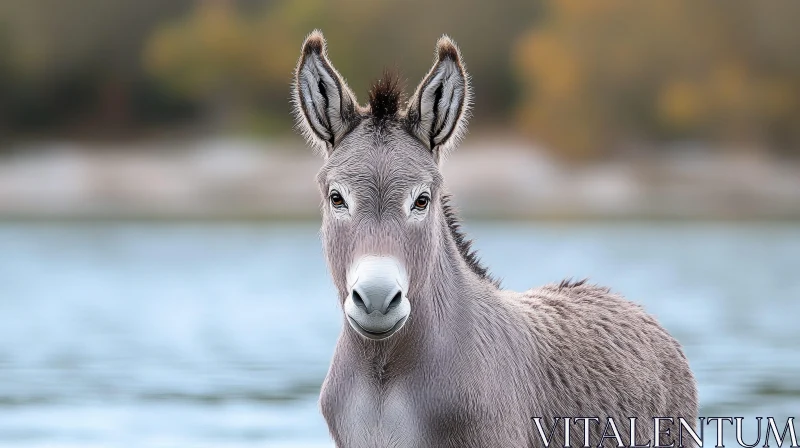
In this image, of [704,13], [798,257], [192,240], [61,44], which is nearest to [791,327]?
[798,257]

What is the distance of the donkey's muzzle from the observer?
219 inches

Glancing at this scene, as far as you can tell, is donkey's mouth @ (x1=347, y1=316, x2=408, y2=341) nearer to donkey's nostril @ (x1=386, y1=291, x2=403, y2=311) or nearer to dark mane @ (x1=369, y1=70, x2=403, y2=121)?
donkey's nostril @ (x1=386, y1=291, x2=403, y2=311)

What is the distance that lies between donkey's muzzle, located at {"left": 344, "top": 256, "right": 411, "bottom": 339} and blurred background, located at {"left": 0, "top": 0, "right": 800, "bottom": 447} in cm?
1788

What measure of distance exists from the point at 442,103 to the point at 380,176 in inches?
19.9

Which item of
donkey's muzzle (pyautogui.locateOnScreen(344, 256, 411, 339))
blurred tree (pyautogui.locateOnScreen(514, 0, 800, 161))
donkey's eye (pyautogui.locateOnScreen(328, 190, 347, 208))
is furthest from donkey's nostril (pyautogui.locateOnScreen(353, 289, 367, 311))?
blurred tree (pyautogui.locateOnScreen(514, 0, 800, 161))

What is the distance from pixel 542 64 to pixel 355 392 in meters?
47.1

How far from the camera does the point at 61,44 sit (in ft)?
173

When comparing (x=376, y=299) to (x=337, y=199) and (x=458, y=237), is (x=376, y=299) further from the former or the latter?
(x=458, y=237)

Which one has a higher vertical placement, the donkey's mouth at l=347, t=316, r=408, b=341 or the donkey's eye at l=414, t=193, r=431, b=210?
the donkey's eye at l=414, t=193, r=431, b=210

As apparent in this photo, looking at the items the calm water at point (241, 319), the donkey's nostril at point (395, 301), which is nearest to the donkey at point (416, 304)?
the donkey's nostril at point (395, 301)

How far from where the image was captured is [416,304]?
6.28 meters

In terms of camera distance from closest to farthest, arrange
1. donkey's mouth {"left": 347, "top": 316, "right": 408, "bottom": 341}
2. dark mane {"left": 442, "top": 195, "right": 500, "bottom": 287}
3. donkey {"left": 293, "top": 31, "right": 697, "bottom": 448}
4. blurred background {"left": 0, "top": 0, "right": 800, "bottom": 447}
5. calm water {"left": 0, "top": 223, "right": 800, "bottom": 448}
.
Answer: donkey's mouth {"left": 347, "top": 316, "right": 408, "bottom": 341}
donkey {"left": 293, "top": 31, "right": 697, "bottom": 448}
dark mane {"left": 442, "top": 195, "right": 500, "bottom": 287}
calm water {"left": 0, "top": 223, "right": 800, "bottom": 448}
blurred background {"left": 0, "top": 0, "right": 800, "bottom": 447}

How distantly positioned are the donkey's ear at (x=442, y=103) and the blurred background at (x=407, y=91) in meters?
17.4

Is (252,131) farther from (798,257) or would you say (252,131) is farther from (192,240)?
(798,257)
